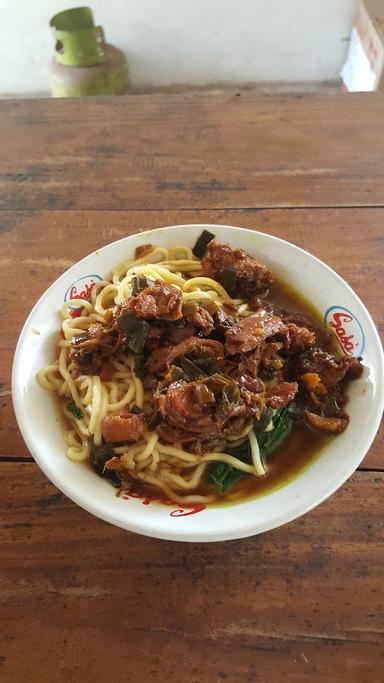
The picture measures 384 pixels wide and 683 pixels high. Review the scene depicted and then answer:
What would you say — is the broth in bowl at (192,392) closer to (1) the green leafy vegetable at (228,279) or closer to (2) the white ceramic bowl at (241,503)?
(2) the white ceramic bowl at (241,503)

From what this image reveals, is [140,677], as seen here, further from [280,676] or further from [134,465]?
[134,465]

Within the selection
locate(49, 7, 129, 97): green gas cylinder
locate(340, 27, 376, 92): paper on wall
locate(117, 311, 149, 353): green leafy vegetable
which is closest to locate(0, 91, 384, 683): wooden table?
locate(117, 311, 149, 353): green leafy vegetable

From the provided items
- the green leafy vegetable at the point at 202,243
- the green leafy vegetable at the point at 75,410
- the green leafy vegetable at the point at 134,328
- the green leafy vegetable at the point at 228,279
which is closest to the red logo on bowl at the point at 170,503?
the green leafy vegetable at the point at 75,410

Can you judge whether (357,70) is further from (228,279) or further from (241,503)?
(241,503)

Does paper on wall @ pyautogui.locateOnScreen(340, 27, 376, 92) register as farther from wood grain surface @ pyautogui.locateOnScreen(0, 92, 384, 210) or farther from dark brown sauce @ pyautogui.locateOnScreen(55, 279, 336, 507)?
dark brown sauce @ pyautogui.locateOnScreen(55, 279, 336, 507)

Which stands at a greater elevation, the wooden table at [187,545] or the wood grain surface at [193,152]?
the wood grain surface at [193,152]
